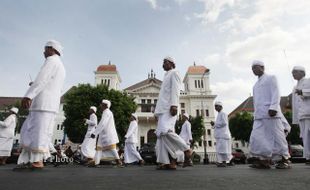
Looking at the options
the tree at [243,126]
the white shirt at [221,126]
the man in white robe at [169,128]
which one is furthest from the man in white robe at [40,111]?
the tree at [243,126]

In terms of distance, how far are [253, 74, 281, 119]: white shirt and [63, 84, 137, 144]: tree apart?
77.9 ft

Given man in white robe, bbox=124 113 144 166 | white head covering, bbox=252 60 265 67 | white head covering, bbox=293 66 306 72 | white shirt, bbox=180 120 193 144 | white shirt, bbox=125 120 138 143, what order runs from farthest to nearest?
white shirt, bbox=180 120 193 144 < white shirt, bbox=125 120 138 143 < man in white robe, bbox=124 113 144 166 < white head covering, bbox=293 66 306 72 < white head covering, bbox=252 60 265 67

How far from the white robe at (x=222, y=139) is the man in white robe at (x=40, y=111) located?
255 inches

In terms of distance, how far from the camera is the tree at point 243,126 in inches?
1549

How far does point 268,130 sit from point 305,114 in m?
1.76

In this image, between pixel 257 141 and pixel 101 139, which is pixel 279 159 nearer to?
pixel 257 141

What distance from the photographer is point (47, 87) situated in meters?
5.00

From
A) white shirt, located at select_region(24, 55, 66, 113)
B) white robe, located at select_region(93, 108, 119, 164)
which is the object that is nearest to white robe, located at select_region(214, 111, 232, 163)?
white robe, located at select_region(93, 108, 119, 164)

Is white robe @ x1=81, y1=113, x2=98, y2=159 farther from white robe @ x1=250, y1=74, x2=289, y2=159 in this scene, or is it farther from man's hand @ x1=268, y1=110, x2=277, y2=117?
man's hand @ x1=268, y1=110, x2=277, y2=117

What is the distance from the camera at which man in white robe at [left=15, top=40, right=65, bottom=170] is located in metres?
4.63

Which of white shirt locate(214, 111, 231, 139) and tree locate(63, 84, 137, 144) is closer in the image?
white shirt locate(214, 111, 231, 139)

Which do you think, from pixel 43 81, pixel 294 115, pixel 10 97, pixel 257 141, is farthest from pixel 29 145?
pixel 10 97

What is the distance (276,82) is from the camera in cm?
588

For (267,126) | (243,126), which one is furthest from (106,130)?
(243,126)
